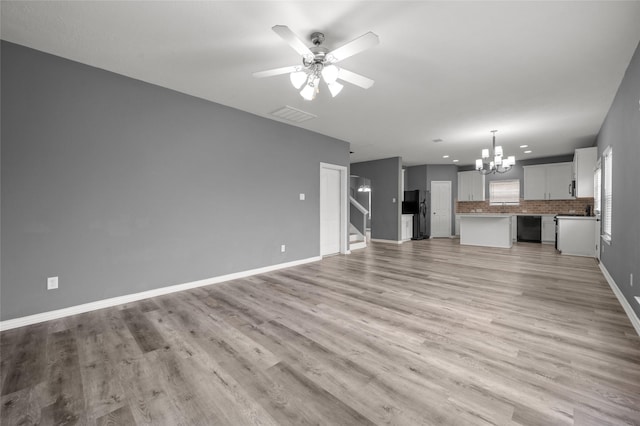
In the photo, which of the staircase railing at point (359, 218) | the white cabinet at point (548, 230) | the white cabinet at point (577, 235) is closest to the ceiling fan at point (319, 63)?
the staircase railing at point (359, 218)

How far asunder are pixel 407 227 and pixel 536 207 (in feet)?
13.5

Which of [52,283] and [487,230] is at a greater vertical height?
[487,230]

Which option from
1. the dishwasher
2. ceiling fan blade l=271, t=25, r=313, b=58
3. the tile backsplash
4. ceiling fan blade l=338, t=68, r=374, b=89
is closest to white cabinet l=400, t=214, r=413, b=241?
the tile backsplash

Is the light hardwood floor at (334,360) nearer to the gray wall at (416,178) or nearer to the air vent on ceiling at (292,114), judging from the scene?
the air vent on ceiling at (292,114)

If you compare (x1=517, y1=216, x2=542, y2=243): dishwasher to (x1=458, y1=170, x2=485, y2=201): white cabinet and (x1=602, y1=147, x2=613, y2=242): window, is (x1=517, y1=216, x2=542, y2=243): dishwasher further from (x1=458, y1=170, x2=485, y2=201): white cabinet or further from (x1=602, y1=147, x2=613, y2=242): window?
(x1=602, y1=147, x2=613, y2=242): window

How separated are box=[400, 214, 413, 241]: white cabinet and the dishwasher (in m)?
3.37

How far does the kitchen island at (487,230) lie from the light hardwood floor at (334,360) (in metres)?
3.94

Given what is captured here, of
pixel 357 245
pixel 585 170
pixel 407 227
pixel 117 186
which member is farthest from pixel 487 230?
pixel 117 186

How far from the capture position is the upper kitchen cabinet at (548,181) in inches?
319

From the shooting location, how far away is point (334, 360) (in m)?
1.97

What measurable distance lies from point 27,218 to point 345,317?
3274 millimetres

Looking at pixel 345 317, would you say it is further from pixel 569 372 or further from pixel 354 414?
pixel 569 372

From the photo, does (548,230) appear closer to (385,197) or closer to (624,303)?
(385,197)

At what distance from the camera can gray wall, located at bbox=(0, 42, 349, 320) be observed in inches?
103
